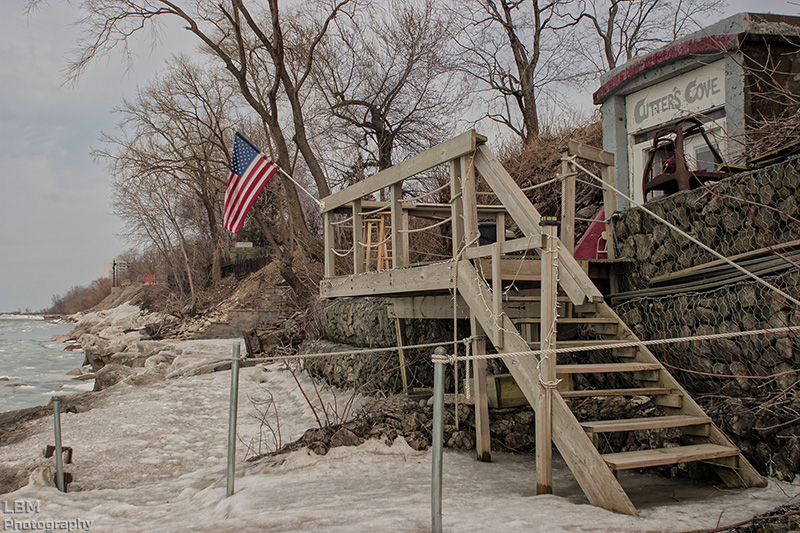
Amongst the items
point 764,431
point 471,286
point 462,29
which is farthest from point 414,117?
point 764,431

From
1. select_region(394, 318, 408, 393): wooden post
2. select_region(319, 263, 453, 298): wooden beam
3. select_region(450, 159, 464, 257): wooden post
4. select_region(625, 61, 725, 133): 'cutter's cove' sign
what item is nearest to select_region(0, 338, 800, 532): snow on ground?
select_region(319, 263, 453, 298): wooden beam

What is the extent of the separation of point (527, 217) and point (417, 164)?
1.93 m

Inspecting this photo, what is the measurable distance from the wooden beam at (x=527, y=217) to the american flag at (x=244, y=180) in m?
4.12

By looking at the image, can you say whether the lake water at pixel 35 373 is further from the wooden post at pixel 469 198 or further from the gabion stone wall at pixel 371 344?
the wooden post at pixel 469 198

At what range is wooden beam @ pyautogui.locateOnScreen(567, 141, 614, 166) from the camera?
6.41 meters

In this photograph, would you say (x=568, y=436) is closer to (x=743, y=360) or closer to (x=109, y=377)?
(x=743, y=360)

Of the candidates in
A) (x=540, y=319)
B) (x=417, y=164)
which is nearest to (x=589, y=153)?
(x=417, y=164)

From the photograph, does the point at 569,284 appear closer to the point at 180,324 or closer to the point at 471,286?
the point at 471,286

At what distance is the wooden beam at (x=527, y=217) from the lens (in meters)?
4.39

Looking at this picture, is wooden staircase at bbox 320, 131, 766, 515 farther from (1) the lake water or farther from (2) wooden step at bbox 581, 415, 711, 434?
(1) the lake water

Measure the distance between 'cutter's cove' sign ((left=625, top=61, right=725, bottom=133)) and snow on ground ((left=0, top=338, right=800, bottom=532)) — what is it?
5.25 m

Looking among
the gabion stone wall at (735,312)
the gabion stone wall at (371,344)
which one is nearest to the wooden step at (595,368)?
the gabion stone wall at (735,312)

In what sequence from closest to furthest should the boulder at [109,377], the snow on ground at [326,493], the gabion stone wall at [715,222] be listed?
the snow on ground at [326,493] < the gabion stone wall at [715,222] < the boulder at [109,377]

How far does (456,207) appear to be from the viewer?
20.0 feet
